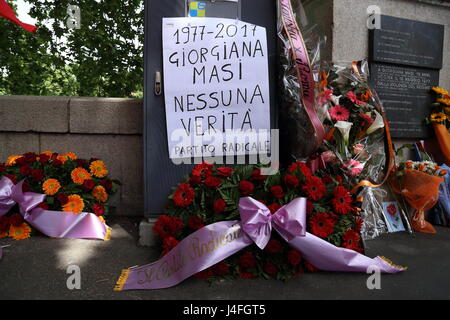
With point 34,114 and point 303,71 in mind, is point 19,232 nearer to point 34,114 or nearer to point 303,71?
point 34,114

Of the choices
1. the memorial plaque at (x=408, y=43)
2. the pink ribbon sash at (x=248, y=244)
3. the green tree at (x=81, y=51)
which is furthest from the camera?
the green tree at (x=81, y=51)

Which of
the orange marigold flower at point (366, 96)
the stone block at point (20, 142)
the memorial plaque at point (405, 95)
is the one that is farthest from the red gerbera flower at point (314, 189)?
the stone block at point (20, 142)

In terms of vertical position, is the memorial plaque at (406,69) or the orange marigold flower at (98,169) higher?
the memorial plaque at (406,69)

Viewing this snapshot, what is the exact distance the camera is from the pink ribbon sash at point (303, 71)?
250cm

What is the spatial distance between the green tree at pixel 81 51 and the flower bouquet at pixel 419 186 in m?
4.97

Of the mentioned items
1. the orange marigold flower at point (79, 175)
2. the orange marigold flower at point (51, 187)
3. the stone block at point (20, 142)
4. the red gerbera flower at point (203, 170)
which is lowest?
the orange marigold flower at point (51, 187)

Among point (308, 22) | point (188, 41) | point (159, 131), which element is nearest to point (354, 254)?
point (159, 131)

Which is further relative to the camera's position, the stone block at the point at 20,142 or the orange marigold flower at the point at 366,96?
the stone block at the point at 20,142

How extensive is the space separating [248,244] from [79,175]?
1.63 meters

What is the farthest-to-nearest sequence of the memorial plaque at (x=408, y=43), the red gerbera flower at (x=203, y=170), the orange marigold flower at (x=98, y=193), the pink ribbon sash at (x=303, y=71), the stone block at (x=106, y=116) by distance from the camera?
the memorial plaque at (x=408, y=43)
the stone block at (x=106, y=116)
the orange marigold flower at (x=98, y=193)
the pink ribbon sash at (x=303, y=71)
the red gerbera flower at (x=203, y=170)

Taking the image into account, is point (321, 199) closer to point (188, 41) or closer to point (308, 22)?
point (188, 41)

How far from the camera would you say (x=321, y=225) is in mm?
2109

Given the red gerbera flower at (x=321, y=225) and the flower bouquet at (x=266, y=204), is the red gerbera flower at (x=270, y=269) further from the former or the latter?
the red gerbera flower at (x=321, y=225)
